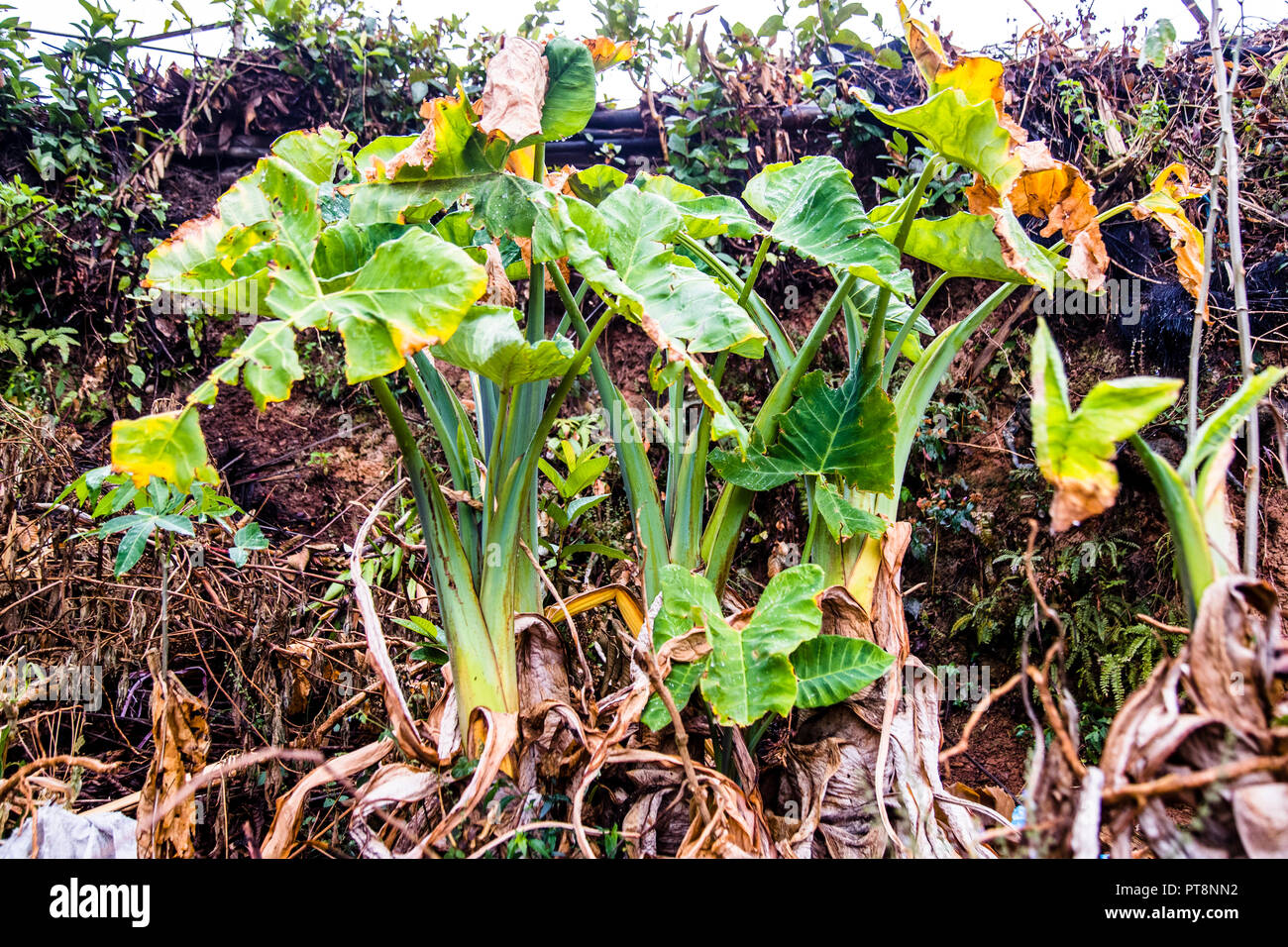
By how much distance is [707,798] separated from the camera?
1.13m

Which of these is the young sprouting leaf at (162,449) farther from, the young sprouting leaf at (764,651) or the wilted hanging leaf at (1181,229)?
the wilted hanging leaf at (1181,229)

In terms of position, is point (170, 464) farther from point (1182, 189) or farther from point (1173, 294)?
point (1173, 294)

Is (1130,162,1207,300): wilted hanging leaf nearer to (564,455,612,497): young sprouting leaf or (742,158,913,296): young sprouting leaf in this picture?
(742,158,913,296): young sprouting leaf

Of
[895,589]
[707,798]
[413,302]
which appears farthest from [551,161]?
[707,798]

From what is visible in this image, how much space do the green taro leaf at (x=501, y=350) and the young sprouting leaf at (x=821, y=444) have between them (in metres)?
0.40

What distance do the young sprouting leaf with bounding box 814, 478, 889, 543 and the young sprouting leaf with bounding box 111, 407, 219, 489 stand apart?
984 mm

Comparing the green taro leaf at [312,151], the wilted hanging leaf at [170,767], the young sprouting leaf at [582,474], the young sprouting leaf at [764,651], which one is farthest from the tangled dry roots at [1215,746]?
the green taro leaf at [312,151]

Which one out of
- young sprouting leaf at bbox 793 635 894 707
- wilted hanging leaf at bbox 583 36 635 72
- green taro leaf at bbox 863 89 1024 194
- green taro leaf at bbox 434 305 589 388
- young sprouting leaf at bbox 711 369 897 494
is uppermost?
wilted hanging leaf at bbox 583 36 635 72

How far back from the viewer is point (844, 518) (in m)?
1.25

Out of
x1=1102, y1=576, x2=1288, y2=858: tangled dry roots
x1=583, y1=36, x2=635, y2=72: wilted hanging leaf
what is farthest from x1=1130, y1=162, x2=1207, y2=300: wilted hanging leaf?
x1=583, y1=36, x2=635, y2=72: wilted hanging leaf

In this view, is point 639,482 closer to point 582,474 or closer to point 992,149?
point 582,474

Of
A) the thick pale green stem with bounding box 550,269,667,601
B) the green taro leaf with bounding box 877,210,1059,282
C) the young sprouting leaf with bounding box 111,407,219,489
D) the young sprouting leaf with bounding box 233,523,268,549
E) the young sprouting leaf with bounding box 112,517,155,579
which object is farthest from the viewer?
the young sprouting leaf with bounding box 233,523,268,549

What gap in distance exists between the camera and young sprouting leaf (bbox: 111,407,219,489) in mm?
840
